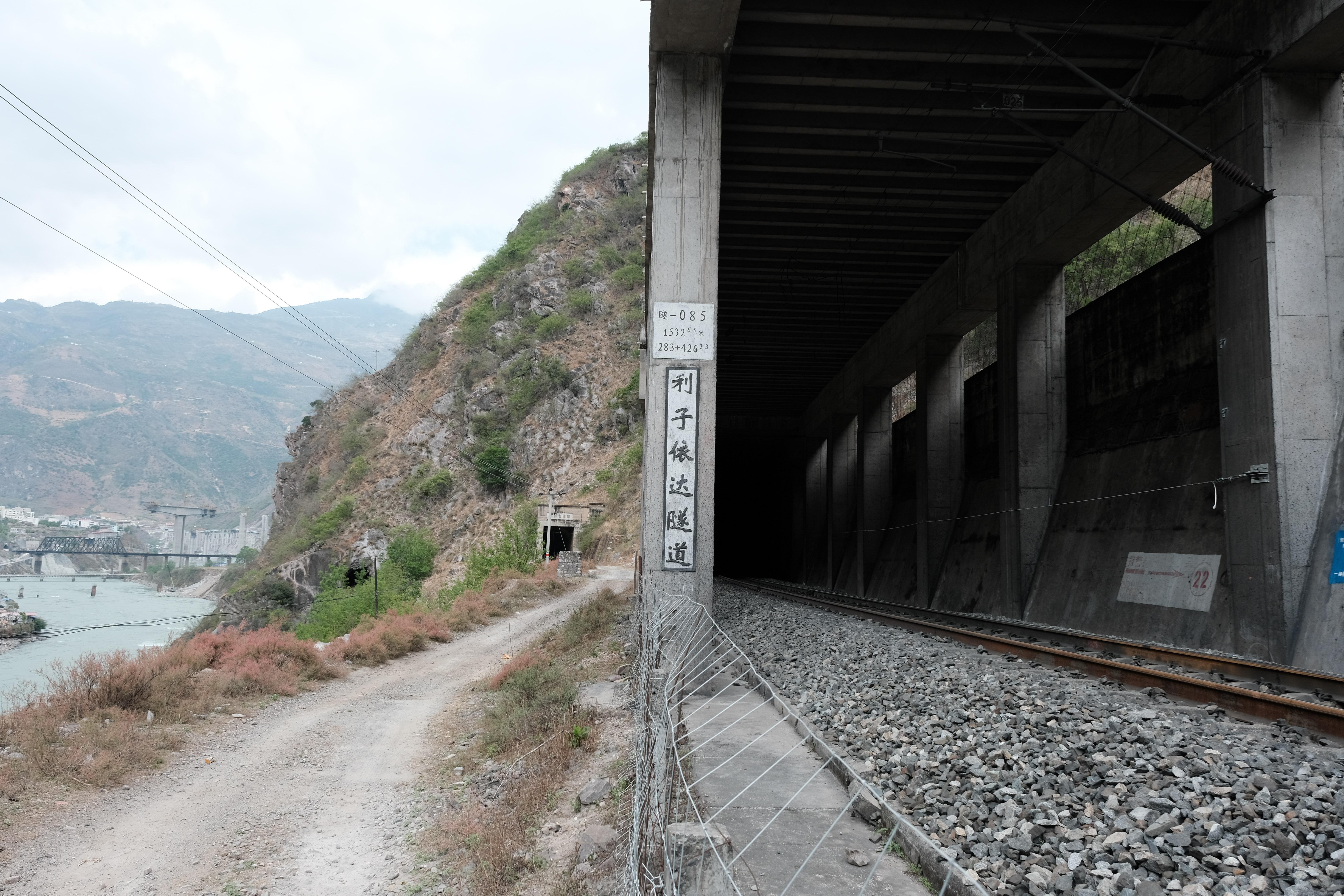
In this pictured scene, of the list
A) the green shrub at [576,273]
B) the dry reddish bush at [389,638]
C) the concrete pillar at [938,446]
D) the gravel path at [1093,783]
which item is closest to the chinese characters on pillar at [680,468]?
the gravel path at [1093,783]

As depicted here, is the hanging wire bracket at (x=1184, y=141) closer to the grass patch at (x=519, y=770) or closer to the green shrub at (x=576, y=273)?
the grass patch at (x=519, y=770)

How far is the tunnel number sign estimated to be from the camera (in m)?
10.5

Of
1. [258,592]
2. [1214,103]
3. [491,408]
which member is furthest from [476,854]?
[491,408]

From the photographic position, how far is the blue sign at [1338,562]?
8.55 meters

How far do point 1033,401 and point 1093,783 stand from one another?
1360 centimetres

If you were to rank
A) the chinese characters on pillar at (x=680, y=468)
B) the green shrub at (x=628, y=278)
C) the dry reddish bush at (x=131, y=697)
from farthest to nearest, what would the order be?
1. the green shrub at (x=628, y=278)
2. the chinese characters on pillar at (x=680, y=468)
3. the dry reddish bush at (x=131, y=697)

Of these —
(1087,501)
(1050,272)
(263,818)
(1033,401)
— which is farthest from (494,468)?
(263,818)

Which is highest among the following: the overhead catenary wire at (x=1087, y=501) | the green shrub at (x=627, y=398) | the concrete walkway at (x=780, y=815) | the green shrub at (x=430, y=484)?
the green shrub at (x=627, y=398)

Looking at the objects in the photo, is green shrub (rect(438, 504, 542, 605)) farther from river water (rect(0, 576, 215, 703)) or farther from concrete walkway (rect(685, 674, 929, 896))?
concrete walkway (rect(685, 674, 929, 896))

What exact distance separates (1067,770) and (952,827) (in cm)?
91

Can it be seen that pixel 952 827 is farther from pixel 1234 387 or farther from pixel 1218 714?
pixel 1234 387

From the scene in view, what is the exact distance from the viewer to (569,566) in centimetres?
3256

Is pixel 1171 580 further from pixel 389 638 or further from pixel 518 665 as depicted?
pixel 389 638

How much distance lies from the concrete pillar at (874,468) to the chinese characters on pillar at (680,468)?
61.0 ft
